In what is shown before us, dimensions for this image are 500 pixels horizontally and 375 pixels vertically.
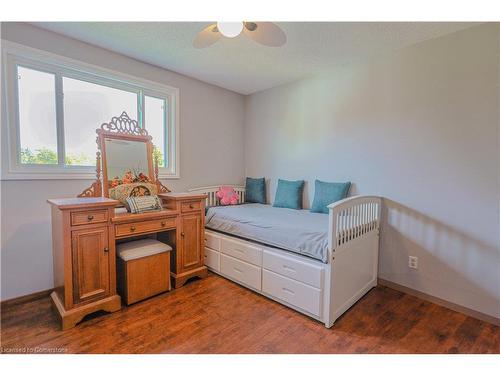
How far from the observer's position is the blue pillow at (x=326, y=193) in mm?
2695

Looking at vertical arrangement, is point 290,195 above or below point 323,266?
above

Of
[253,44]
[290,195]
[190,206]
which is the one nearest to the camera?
[253,44]

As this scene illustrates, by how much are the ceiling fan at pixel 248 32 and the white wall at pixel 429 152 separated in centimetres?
146

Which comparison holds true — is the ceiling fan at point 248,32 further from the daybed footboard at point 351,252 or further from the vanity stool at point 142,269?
the vanity stool at point 142,269

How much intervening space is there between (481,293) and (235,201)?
2.67 m

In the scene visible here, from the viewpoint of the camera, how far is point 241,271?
244 cm

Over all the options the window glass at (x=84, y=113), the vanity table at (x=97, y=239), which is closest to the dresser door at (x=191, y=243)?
the vanity table at (x=97, y=239)

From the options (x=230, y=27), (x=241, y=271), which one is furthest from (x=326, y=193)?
(x=230, y=27)

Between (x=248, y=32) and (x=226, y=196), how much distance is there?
7.19ft

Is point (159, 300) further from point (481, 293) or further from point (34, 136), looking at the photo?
point (481, 293)

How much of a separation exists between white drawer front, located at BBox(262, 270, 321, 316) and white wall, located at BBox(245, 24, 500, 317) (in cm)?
109

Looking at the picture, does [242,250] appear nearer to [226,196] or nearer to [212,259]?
[212,259]
